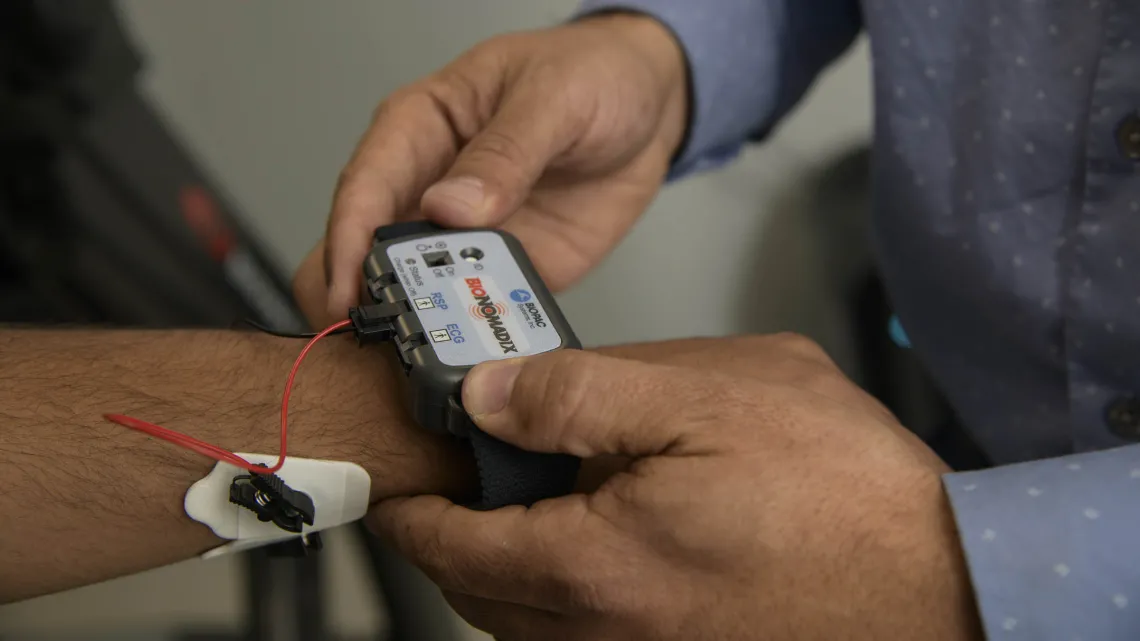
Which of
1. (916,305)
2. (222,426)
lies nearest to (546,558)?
(222,426)

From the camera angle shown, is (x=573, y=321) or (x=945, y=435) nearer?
(x=945, y=435)

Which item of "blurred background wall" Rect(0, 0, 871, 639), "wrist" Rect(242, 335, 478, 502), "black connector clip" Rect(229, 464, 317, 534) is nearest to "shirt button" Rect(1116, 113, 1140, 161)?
"wrist" Rect(242, 335, 478, 502)

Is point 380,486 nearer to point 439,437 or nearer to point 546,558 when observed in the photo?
point 439,437

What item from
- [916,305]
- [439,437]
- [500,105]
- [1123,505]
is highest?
[500,105]

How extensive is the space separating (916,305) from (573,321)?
0.72 m

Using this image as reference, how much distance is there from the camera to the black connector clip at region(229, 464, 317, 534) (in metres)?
0.52

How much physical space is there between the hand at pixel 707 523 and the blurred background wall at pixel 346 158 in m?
0.96

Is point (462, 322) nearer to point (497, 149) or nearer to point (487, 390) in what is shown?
point (487, 390)

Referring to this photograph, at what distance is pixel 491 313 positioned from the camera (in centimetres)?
57

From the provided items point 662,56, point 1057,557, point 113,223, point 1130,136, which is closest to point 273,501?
point 1057,557

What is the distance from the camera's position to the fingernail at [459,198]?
2.11 ft

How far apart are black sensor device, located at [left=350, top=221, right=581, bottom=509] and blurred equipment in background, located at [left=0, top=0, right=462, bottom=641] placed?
0.50 m

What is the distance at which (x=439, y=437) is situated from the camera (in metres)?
0.61

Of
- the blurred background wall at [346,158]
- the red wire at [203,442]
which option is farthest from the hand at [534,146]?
the blurred background wall at [346,158]
